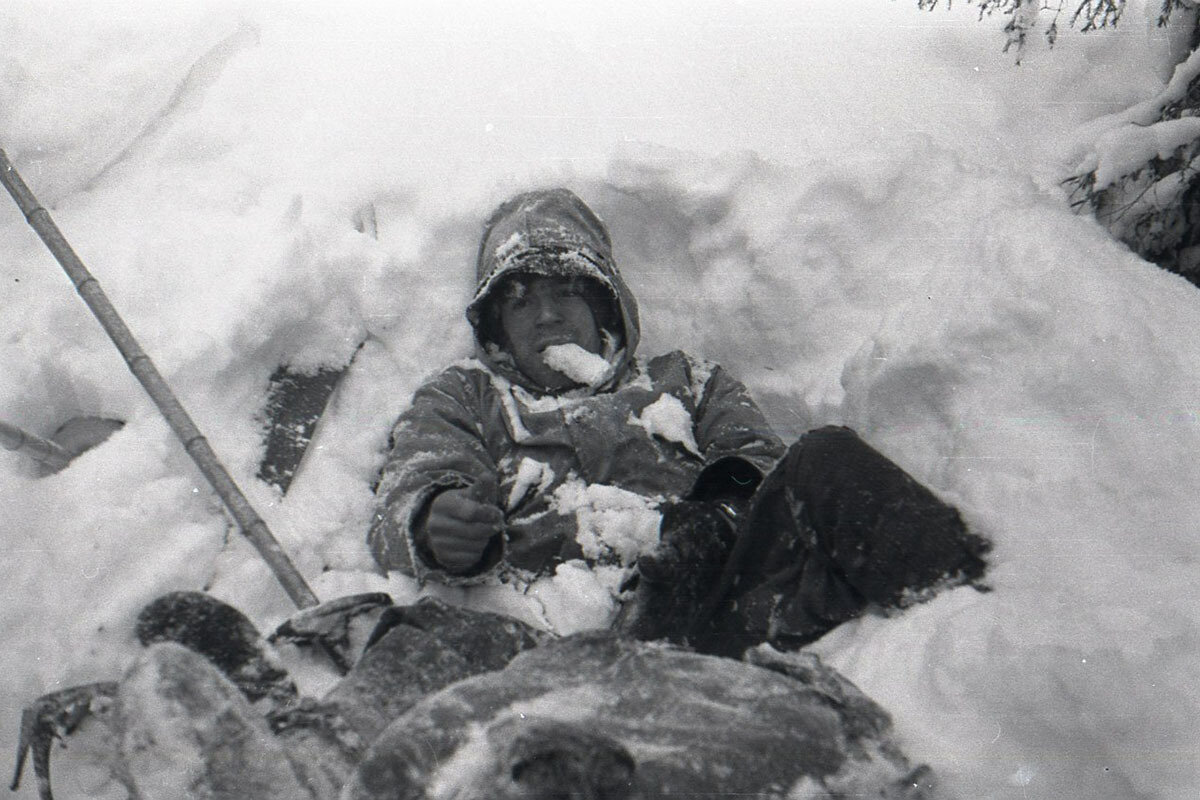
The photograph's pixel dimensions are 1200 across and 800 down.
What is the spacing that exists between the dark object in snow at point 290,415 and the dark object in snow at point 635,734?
4.65ft

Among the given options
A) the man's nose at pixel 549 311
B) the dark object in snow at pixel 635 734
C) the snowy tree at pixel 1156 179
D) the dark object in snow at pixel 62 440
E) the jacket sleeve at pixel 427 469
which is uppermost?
the snowy tree at pixel 1156 179

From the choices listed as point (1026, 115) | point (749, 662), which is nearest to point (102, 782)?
point (749, 662)

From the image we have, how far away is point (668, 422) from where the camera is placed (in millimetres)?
2688

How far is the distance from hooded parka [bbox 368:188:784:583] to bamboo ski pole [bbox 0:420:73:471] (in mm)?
802

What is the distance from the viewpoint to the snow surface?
1.54 meters

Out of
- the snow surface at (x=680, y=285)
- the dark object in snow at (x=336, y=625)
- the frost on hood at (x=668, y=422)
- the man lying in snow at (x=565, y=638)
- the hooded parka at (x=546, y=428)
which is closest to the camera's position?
the man lying in snow at (x=565, y=638)

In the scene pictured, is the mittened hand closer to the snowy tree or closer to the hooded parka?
the hooded parka

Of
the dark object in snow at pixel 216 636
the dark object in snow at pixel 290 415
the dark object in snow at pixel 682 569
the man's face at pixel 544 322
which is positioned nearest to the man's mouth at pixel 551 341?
the man's face at pixel 544 322

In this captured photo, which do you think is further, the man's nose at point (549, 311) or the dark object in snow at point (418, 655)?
the man's nose at point (549, 311)

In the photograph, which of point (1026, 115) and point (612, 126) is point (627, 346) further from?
point (1026, 115)

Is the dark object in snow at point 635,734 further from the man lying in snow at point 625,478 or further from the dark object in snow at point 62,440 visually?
the dark object in snow at point 62,440

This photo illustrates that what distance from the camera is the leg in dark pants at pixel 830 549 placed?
1639 millimetres

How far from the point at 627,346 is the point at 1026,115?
199 centimetres

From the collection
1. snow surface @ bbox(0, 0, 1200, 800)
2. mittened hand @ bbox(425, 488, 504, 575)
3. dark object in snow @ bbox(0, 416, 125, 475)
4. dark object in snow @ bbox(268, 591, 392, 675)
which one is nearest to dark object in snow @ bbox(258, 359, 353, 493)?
snow surface @ bbox(0, 0, 1200, 800)
